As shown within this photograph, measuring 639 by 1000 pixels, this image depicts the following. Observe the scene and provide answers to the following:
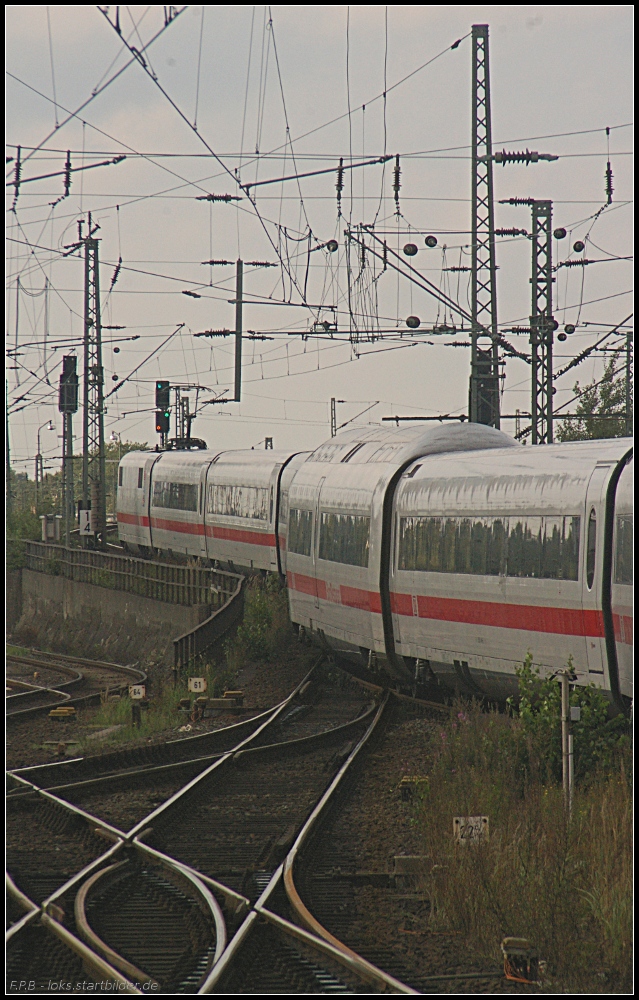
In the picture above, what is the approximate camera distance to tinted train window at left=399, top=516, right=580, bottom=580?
501 inches

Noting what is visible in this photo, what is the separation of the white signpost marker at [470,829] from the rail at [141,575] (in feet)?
55.8

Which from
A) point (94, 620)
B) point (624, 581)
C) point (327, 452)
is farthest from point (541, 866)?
point (94, 620)

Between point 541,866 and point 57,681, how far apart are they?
817 inches

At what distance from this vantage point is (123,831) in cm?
1089

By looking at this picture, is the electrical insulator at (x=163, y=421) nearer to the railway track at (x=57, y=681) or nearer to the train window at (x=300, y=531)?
the railway track at (x=57, y=681)

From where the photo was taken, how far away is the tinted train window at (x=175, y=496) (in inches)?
1560

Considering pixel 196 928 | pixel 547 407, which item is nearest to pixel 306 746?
pixel 196 928

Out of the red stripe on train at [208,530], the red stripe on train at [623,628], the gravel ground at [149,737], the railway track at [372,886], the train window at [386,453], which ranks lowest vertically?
the gravel ground at [149,737]

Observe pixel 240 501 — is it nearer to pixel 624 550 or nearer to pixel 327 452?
pixel 327 452

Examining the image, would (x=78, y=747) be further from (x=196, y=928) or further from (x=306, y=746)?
(x=196, y=928)

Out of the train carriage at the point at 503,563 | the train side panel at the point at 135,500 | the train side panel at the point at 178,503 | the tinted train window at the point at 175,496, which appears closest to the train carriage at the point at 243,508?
the train side panel at the point at 178,503

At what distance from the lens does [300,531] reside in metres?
21.7

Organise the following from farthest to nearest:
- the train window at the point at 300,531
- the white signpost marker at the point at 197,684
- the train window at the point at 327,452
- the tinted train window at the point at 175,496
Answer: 1. the tinted train window at the point at 175,496
2. the train window at the point at 300,531
3. the train window at the point at 327,452
4. the white signpost marker at the point at 197,684

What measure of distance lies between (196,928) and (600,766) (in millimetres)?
4293
